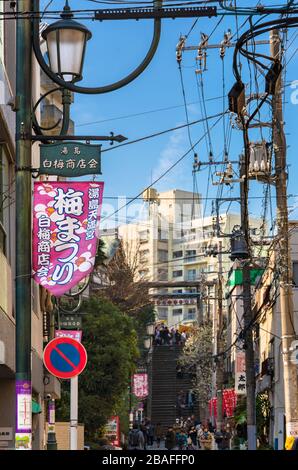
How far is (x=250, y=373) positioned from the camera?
32.4m

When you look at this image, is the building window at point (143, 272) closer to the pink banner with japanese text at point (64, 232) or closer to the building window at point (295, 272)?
the building window at point (295, 272)

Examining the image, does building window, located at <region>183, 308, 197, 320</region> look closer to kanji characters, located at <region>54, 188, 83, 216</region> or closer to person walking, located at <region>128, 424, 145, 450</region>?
person walking, located at <region>128, 424, 145, 450</region>

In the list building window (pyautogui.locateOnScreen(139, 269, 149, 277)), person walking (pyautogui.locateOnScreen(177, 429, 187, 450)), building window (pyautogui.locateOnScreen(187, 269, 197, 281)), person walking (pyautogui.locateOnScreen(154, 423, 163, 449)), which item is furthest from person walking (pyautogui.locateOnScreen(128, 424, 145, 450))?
building window (pyautogui.locateOnScreen(187, 269, 197, 281))

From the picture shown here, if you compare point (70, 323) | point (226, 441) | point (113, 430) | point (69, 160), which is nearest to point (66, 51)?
point (69, 160)

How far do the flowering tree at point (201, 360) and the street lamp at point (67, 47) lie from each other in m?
61.9

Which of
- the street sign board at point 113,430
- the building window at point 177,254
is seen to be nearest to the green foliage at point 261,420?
the street sign board at point 113,430

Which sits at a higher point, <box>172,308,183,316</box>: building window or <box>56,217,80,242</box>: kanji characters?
<box>172,308,183,316</box>: building window

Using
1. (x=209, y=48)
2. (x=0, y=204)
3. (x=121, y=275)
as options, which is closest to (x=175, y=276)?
(x=121, y=275)

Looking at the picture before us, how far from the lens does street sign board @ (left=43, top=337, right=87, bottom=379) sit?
45.9ft

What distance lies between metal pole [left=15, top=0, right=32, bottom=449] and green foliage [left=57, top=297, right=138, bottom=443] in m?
27.7

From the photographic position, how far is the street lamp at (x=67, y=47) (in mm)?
10211

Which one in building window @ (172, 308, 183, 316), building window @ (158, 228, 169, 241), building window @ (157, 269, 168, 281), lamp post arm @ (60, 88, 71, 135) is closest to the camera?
lamp post arm @ (60, 88, 71, 135)

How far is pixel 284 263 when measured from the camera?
76.0 feet
